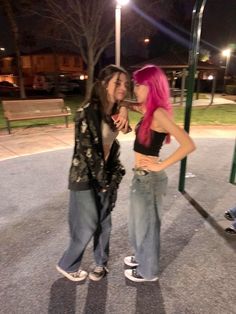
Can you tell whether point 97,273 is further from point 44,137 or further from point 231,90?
point 231,90

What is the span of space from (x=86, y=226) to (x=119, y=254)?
0.87m

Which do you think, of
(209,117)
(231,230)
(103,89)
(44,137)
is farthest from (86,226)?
(209,117)

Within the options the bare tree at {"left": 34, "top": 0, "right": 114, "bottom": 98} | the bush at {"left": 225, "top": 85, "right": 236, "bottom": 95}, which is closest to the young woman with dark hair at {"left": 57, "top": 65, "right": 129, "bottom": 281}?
the bare tree at {"left": 34, "top": 0, "right": 114, "bottom": 98}

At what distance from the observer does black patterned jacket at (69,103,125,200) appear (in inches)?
91.0

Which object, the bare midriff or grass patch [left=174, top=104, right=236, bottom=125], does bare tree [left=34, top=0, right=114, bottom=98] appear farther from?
the bare midriff

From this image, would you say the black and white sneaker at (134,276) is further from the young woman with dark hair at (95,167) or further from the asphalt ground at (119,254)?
the young woman with dark hair at (95,167)

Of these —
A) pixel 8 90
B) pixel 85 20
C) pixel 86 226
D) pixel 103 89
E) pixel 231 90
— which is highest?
pixel 85 20

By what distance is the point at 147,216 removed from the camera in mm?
2561

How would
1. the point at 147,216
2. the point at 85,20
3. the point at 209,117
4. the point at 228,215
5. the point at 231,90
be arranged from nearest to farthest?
the point at 147,216 < the point at 228,215 < the point at 209,117 < the point at 85,20 < the point at 231,90

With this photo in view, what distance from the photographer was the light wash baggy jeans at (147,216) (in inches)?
98.4

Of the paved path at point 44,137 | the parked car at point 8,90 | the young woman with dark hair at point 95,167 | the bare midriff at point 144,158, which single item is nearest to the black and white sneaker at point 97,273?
the young woman with dark hair at point 95,167

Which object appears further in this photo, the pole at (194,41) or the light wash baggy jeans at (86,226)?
the pole at (194,41)

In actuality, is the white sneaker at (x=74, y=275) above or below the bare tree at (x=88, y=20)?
below

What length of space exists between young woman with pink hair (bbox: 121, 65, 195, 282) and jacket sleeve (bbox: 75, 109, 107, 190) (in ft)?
0.93
